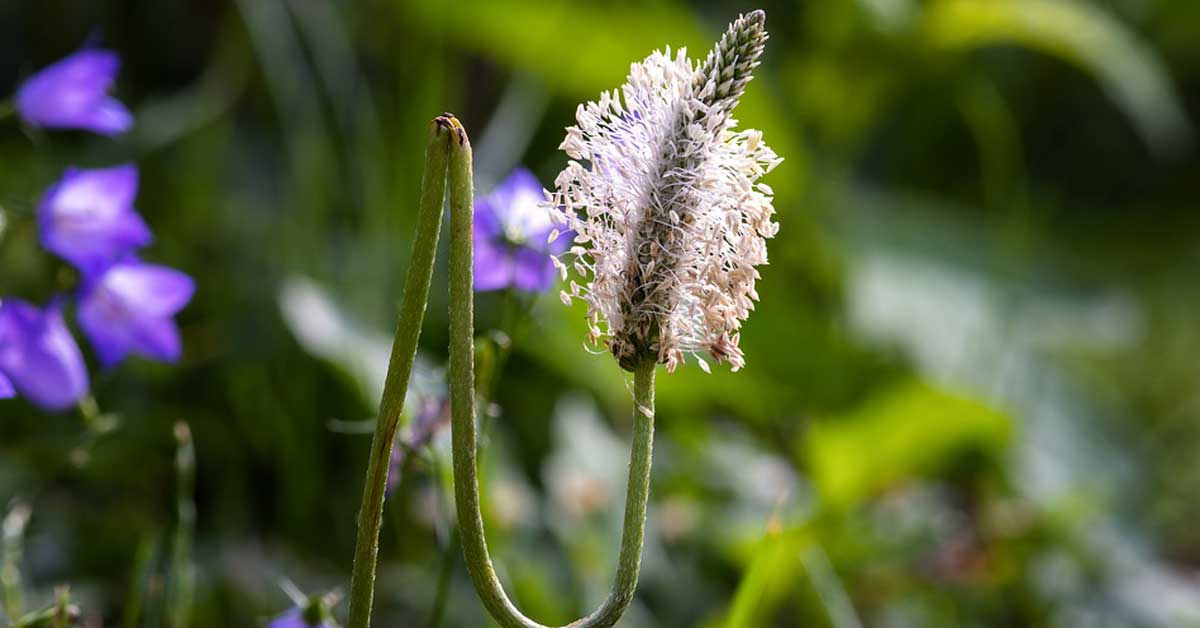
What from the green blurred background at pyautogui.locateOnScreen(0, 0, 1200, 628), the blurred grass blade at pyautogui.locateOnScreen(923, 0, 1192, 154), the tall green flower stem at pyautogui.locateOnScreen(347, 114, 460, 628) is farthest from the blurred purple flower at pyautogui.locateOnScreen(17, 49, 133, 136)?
the blurred grass blade at pyautogui.locateOnScreen(923, 0, 1192, 154)

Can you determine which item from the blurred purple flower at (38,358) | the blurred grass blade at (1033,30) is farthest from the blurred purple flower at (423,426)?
the blurred grass blade at (1033,30)

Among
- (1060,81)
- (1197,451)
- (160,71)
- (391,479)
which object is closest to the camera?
(391,479)

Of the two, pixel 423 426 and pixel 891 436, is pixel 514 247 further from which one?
pixel 891 436

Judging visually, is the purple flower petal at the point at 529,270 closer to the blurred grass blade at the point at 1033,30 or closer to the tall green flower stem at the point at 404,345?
the tall green flower stem at the point at 404,345

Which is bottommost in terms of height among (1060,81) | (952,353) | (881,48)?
(952,353)

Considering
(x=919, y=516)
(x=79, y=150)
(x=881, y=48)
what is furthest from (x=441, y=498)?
(x=881, y=48)

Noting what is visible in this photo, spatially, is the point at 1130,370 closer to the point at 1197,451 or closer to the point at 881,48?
the point at 1197,451

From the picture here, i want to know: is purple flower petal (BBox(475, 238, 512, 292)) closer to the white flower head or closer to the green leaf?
the white flower head

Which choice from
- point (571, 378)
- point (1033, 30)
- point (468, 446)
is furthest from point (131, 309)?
point (1033, 30)
